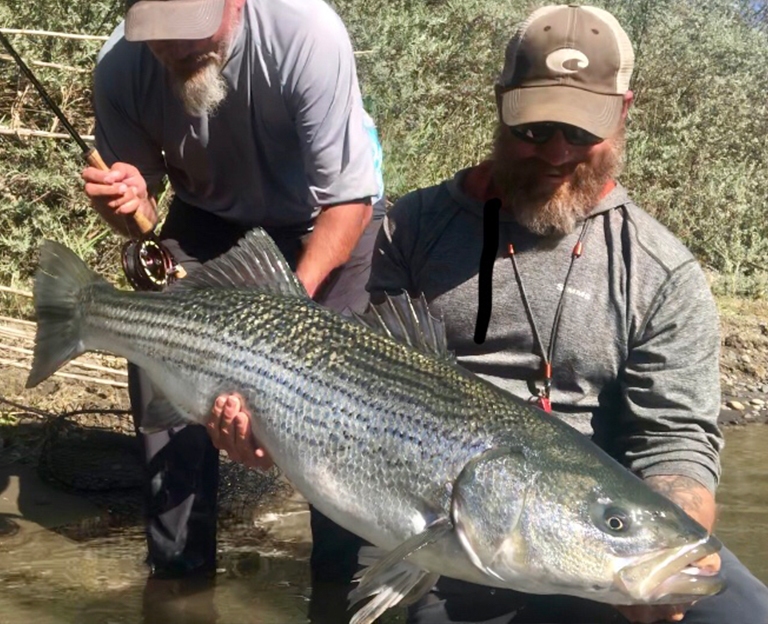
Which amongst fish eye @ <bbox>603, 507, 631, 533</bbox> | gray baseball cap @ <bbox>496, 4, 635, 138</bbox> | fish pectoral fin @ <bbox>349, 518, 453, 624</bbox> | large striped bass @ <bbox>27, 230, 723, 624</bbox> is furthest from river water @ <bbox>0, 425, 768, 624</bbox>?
gray baseball cap @ <bbox>496, 4, 635, 138</bbox>

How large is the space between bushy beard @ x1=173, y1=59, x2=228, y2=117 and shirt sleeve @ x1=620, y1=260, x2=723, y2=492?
5.98 feet

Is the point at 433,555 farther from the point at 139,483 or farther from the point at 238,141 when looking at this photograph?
the point at 139,483

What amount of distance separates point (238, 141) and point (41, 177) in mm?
3663

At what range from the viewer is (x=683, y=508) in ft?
11.0

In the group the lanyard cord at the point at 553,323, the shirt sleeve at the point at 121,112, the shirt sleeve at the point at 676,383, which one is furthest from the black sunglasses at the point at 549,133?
the shirt sleeve at the point at 121,112

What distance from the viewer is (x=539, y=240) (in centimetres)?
388

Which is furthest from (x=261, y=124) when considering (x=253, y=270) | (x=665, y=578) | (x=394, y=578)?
(x=665, y=578)

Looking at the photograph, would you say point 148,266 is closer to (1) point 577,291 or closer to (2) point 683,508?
(1) point 577,291

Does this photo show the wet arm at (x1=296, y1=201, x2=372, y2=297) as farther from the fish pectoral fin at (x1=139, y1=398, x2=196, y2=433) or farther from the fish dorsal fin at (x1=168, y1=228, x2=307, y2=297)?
the fish pectoral fin at (x1=139, y1=398, x2=196, y2=433)

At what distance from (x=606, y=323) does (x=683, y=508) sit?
660 millimetres

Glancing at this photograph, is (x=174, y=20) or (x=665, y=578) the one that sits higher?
(x=174, y=20)

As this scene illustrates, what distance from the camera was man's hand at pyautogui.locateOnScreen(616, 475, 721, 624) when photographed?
129 inches

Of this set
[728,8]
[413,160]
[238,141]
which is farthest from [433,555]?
[728,8]

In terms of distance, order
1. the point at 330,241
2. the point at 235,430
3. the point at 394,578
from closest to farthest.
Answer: the point at 394,578 → the point at 235,430 → the point at 330,241
